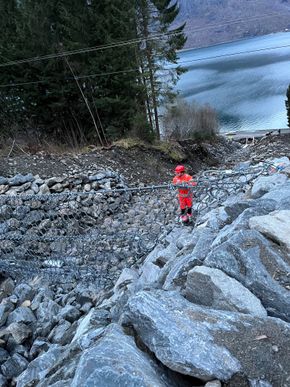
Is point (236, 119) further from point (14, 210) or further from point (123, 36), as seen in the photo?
point (14, 210)

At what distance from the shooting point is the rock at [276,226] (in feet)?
10.3

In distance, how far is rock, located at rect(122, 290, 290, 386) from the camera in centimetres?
217

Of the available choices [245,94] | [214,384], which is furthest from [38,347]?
[245,94]

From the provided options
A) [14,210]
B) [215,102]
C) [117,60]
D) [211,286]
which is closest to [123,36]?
[117,60]

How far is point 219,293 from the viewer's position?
109 inches

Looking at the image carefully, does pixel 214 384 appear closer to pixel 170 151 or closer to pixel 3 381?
pixel 3 381

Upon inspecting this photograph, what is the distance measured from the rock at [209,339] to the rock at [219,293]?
0.54ft

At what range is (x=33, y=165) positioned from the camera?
10.8m

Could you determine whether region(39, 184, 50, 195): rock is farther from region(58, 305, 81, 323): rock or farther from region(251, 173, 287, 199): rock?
region(251, 173, 287, 199): rock

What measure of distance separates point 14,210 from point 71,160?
3705mm

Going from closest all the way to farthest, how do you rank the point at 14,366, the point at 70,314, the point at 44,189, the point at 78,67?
the point at 14,366 → the point at 70,314 → the point at 44,189 → the point at 78,67

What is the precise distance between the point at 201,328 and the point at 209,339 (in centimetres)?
10

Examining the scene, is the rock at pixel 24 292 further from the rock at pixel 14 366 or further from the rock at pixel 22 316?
the rock at pixel 14 366

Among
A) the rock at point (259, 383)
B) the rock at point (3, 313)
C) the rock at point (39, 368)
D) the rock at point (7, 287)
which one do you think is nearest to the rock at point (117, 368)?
the rock at point (259, 383)
